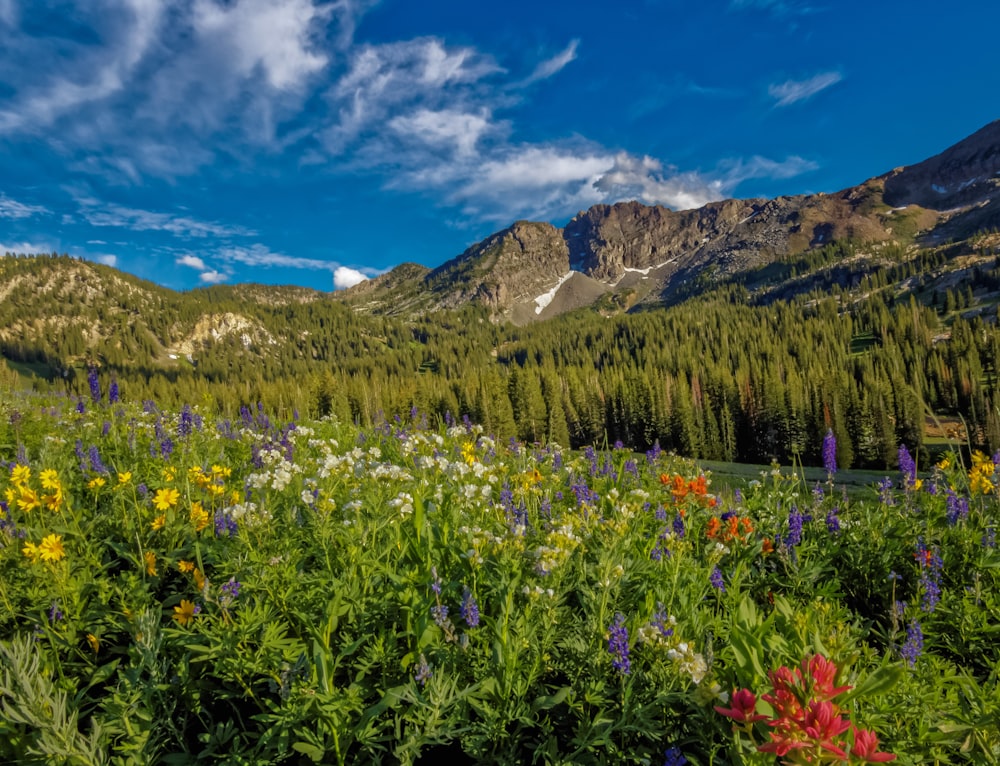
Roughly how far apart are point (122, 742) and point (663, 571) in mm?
4100

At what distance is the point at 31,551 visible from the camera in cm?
391

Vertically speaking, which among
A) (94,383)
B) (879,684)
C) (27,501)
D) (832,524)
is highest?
(94,383)

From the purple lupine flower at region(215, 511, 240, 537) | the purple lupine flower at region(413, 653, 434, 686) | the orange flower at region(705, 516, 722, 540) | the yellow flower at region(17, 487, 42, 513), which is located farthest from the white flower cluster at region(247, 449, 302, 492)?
the orange flower at region(705, 516, 722, 540)

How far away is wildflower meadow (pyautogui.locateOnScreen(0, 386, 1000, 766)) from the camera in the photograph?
99.3 inches

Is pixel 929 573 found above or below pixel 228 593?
below

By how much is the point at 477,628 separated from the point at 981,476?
273 inches

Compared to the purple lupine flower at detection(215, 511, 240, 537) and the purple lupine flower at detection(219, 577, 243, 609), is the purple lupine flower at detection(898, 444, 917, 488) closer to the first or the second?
the purple lupine flower at detection(219, 577, 243, 609)

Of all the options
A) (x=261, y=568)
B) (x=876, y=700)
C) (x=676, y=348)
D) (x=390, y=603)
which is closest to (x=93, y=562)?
(x=261, y=568)

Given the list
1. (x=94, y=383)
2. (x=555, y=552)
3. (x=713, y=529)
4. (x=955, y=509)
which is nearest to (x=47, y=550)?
(x=555, y=552)

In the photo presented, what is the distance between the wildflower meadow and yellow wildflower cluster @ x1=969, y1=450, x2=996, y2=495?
0.04 metres

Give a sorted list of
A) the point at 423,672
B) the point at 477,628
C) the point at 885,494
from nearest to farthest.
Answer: the point at 423,672, the point at 477,628, the point at 885,494

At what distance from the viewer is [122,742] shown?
303 centimetres

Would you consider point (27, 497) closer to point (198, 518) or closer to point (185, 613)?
point (198, 518)

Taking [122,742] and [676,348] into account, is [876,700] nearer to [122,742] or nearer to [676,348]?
[122,742]
